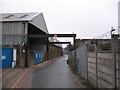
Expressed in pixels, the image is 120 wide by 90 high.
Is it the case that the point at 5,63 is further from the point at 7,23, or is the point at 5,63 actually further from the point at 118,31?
the point at 118,31

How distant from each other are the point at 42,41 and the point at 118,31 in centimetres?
3781

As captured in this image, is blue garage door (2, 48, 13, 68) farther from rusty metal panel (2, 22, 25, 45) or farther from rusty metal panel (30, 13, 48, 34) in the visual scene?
rusty metal panel (30, 13, 48, 34)

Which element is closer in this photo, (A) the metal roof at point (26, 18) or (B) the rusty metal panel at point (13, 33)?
(B) the rusty metal panel at point (13, 33)

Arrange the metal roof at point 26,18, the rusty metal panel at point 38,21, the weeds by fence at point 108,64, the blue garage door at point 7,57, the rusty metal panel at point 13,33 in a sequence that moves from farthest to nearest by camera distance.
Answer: the rusty metal panel at point 38,21 → the metal roof at point 26,18 → the rusty metal panel at point 13,33 → the blue garage door at point 7,57 → the weeds by fence at point 108,64

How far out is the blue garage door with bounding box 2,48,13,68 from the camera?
25.9m

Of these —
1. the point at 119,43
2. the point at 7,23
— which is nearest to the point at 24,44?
the point at 7,23

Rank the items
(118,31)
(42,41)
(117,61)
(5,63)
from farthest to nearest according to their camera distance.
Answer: (42,41)
(5,63)
(117,61)
(118,31)

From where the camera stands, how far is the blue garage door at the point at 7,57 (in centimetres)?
2592

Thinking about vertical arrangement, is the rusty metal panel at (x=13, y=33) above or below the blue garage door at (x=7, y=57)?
above

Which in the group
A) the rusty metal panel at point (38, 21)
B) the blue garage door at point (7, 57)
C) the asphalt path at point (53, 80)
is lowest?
the asphalt path at point (53, 80)

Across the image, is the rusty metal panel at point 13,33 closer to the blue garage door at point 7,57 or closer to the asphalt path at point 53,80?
the blue garage door at point 7,57

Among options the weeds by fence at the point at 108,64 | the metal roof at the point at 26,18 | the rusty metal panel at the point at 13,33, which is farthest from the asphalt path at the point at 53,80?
the metal roof at the point at 26,18

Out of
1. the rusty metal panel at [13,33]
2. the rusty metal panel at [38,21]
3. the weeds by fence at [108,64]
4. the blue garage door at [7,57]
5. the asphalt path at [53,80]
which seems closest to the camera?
the weeds by fence at [108,64]

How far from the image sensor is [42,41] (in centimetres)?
4425
